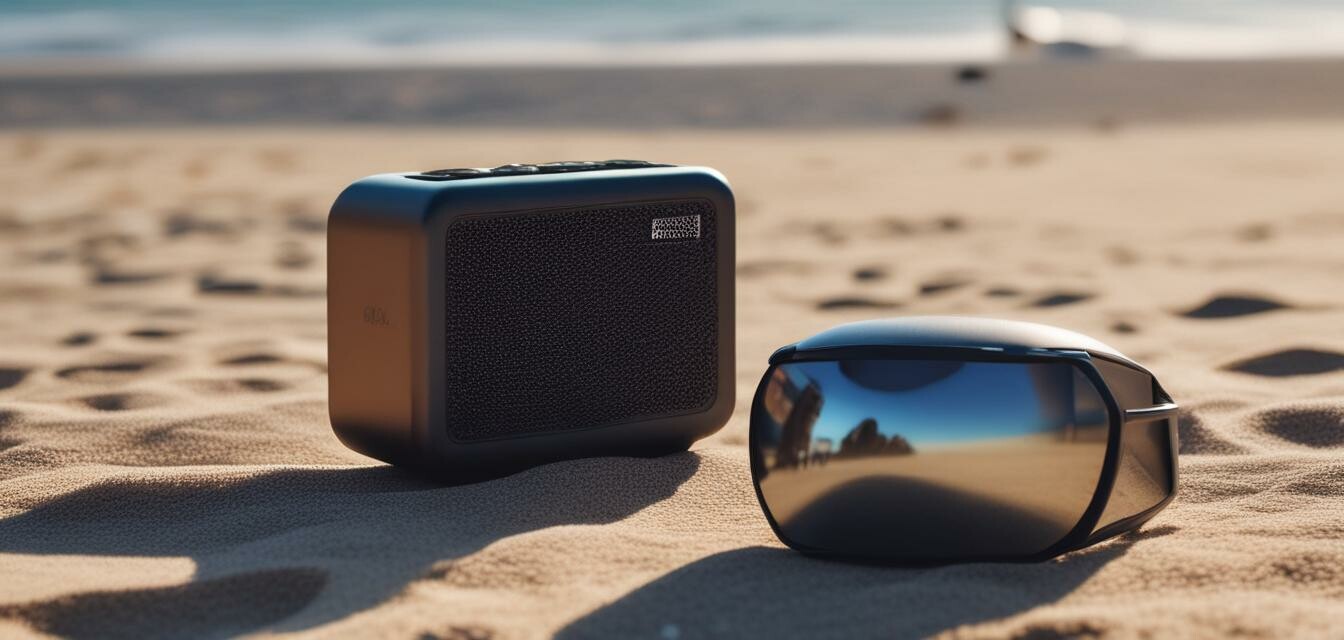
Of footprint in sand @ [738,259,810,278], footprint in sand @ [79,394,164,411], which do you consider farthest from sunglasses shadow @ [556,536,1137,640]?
footprint in sand @ [738,259,810,278]

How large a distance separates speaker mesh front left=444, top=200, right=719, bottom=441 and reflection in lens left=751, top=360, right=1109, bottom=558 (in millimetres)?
639

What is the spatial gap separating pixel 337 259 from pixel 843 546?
3.20ft

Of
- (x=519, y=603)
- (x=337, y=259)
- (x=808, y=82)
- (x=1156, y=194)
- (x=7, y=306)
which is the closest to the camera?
(x=519, y=603)

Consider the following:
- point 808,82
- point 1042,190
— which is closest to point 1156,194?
point 1042,190

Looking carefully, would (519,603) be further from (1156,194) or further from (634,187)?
(1156,194)

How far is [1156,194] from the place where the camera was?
6.65 metres

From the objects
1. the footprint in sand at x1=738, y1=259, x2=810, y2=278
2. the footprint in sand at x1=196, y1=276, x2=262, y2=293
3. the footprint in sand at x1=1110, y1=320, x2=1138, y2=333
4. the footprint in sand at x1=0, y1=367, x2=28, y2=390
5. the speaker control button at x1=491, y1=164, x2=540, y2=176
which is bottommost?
the footprint in sand at x1=0, y1=367, x2=28, y2=390

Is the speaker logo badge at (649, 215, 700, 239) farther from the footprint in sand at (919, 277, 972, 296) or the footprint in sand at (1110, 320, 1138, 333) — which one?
the footprint in sand at (919, 277, 972, 296)

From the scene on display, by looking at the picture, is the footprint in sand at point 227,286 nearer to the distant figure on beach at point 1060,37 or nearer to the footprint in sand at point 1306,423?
the footprint in sand at point 1306,423

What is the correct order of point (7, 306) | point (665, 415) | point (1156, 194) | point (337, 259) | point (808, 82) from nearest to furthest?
1. point (337, 259)
2. point (665, 415)
3. point (7, 306)
4. point (1156, 194)
5. point (808, 82)

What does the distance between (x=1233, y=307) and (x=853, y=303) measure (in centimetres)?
104

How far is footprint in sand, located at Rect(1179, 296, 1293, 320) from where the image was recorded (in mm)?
3965

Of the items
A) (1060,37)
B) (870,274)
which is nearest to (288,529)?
(870,274)

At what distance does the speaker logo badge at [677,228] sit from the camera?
101 inches
